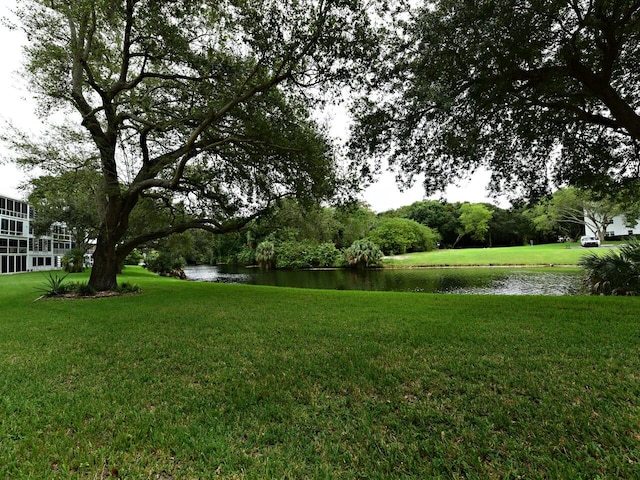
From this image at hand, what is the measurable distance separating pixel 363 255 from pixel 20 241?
37.5m

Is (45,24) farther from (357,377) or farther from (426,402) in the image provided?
(426,402)

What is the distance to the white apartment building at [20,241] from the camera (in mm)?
30719

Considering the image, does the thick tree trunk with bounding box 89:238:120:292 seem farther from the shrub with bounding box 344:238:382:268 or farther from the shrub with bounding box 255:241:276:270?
the shrub with bounding box 255:241:276:270

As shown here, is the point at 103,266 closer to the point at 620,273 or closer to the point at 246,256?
the point at 620,273

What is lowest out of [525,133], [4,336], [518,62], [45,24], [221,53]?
[4,336]

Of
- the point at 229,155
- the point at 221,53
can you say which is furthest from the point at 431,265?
the point at 221,53

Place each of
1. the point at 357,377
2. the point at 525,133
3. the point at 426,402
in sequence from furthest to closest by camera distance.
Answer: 1. the point at 525,133
2. the point at 357,377
3. the point at 426,402

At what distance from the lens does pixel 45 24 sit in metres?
9.20

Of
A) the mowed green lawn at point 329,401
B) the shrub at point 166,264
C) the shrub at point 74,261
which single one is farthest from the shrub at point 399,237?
the mowed green lawn at point 329,401

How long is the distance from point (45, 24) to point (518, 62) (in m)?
12.9

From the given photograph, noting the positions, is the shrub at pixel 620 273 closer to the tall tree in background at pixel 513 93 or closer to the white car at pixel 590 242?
the tall tree in background at pixel 513 93

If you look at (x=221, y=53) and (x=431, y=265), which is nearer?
(x=221, y=53)

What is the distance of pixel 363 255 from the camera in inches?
1444

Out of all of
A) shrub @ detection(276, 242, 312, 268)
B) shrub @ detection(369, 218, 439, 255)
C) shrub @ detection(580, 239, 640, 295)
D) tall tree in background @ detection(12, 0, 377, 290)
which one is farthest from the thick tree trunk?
shrub @ detection(369, 218, 439, 255)
